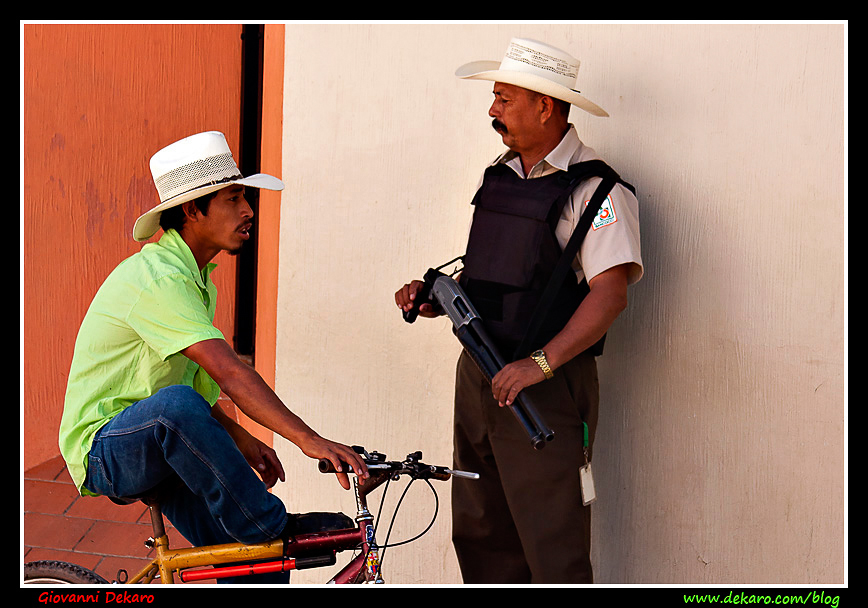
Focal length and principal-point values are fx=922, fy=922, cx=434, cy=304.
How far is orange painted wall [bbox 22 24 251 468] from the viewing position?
4.92 m

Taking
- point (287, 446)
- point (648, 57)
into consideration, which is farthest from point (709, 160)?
point (287, 446)

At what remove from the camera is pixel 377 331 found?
3.79 metres

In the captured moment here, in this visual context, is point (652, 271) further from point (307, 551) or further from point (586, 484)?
point (307, 551)

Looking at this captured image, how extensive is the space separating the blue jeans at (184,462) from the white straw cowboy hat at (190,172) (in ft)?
2.08

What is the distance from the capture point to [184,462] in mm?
2402

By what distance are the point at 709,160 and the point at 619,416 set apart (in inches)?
38.2

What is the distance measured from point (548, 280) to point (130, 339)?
1278 millimetres

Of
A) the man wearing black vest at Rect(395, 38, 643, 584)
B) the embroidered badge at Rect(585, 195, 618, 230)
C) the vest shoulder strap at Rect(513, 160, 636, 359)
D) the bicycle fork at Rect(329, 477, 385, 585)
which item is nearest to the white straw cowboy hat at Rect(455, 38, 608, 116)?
the man wearing black vest at Rect(395, 38, 643, 584)

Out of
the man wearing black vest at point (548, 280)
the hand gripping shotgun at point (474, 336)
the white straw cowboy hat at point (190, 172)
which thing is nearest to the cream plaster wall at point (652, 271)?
the man wearing black vest at point (548, 280)

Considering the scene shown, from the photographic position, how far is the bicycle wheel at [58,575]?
9.61 feet

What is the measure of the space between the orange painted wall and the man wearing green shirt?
234cm

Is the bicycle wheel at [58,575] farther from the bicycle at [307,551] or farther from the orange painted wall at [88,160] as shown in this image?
the orange painted wall at [88,160]

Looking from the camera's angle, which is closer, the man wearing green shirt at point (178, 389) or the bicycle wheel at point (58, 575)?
the man wearing green shirt at point (178, 389)

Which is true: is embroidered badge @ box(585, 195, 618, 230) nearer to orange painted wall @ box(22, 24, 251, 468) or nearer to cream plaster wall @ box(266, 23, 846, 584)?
cream plaster wall @ box(266, 23, 846, 584)
